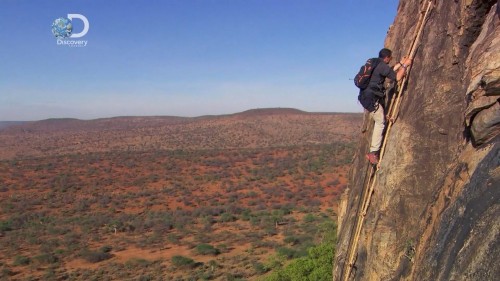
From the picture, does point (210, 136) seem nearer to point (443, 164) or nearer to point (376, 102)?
point (376, 102)

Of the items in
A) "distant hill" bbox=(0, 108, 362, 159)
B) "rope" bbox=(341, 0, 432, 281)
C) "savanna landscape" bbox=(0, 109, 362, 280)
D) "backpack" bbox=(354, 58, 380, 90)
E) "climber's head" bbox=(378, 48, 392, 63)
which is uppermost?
"climber's head" bbox=(378, 48, 392, 63)

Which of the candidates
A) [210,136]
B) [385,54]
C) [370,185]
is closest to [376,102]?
[385,54]

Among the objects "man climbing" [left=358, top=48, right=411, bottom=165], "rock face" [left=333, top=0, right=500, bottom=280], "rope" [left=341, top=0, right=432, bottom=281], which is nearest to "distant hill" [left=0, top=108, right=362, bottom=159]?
"rope" [left=341, top=0, right=432, bottom=281]

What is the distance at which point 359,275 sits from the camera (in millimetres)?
5750

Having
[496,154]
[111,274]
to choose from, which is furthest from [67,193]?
[496,154]

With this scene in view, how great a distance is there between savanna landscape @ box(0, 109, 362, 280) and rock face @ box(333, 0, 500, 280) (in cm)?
738

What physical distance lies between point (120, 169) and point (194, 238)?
25.0 metres

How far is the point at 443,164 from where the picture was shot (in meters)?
4.69

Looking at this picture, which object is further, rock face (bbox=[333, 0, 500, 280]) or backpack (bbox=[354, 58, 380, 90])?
backpack (bbox=[354, 58, 380, 90])

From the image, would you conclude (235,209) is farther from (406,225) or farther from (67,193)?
(406,225)

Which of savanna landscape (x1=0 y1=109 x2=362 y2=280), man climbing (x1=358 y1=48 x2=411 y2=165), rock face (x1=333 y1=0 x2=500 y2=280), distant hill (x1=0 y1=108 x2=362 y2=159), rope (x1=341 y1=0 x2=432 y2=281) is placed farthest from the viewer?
distant hill (x1=0 y1=108 x2=362 y2=159)

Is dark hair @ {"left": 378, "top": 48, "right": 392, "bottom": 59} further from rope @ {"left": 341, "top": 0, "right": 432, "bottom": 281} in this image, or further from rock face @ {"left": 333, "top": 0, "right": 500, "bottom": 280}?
rope @ {"left": 341, "top": 0, "right": 432, "bottom": 281}

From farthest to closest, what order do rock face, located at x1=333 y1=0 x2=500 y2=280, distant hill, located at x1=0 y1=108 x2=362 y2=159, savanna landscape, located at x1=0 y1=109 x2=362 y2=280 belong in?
distant hill, located at x1=0 y1=108 x2=362 y2=159, savanna landscape, located at x1=0 y1=109 x2=362 y2=280, rock face, located at x1=333 y1=0 x2=500 y2=280

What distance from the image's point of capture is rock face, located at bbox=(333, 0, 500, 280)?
10.4 feet
